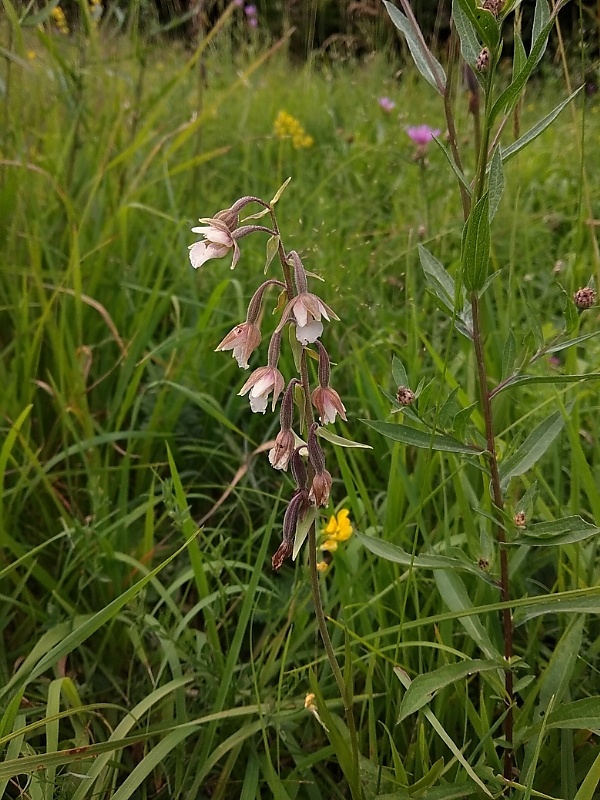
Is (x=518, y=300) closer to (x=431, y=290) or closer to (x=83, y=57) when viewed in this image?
(x=431, y=290)

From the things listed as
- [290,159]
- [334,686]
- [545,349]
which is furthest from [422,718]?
[290,159]

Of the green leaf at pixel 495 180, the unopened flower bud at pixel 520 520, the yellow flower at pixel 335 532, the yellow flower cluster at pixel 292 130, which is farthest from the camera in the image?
the yellow flower cluster at pixel 292 130

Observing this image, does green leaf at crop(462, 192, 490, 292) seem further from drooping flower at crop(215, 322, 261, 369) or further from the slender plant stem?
drooping flower at crop(215, 322, 261, 369)

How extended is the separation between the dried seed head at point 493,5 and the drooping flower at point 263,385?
1.53 ft

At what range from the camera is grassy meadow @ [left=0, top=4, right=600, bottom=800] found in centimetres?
97

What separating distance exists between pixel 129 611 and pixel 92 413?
1.97ft

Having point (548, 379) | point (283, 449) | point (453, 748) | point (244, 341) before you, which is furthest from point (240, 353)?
point (453, 748)

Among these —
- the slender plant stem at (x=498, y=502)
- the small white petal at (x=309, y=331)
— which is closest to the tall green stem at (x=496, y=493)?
the slender plant stem at (x=498, y=502)

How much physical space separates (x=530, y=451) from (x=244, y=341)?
1.51 ft

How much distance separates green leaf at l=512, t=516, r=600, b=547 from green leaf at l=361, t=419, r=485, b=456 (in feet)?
0.43

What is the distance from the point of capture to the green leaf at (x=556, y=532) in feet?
2.89

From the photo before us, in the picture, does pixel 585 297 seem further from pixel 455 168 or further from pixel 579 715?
pixel 579 715

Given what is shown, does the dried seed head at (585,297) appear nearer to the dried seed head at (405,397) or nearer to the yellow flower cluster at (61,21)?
the dried seed head at (405,397)

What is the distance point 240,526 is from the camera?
153 centimetres
